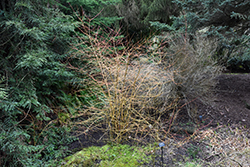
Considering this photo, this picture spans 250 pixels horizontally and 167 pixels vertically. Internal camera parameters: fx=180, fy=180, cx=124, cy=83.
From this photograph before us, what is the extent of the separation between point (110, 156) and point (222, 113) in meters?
3.12

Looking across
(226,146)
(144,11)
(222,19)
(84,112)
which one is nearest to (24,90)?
(84,112)

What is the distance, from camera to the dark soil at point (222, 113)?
3.33 m

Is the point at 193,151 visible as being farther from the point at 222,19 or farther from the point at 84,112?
the point at 222,19

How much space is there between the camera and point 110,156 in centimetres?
289

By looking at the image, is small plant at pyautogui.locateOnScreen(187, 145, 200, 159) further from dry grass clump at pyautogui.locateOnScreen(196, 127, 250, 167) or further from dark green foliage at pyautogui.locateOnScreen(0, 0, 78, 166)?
dark green foliage at pyautogui.locateOnScreen(0, 0, 78, 166)

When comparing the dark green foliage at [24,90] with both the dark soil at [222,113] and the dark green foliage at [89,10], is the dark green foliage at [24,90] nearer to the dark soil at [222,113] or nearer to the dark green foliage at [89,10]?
the dark soil at [222,113]

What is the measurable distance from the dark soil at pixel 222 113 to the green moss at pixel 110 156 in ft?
0.75

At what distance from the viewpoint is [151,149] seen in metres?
3.10

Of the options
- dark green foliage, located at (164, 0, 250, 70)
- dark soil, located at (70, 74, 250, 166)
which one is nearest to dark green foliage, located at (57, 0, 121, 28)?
dark green foliage, located at (164, 0, 250, 70)

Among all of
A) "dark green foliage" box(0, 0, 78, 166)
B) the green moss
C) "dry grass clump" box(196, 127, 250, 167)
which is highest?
"dark green foliage" box(0, 0, 78, 166)

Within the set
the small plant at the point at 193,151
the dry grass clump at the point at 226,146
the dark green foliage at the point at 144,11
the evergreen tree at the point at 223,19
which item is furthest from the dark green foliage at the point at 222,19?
the dark green foliage at the point at 144,11

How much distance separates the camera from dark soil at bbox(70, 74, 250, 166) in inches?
131

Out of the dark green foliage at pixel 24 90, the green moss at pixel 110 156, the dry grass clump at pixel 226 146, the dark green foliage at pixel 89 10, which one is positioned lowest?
the dry grass clump at pixel 226 146

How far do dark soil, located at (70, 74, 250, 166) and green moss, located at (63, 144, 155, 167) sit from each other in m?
0.23
